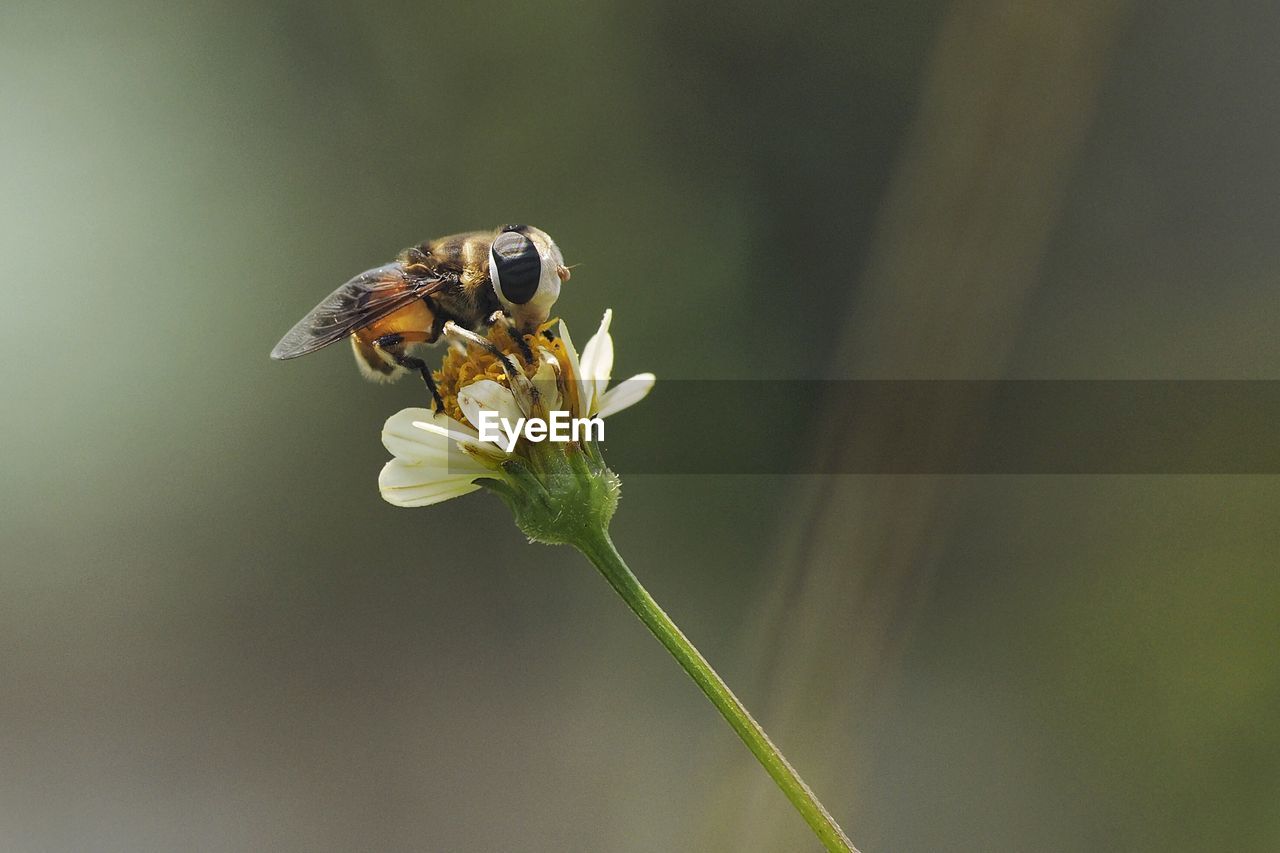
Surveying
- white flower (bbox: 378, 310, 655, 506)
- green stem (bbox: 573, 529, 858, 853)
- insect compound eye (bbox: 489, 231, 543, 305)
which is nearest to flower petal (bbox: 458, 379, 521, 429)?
white flower (bbox: 378, 310, 655, 506)

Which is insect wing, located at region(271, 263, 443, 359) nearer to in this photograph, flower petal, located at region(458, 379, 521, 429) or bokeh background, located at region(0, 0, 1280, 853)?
flower petal, located at region(458, 379, 521, 429)

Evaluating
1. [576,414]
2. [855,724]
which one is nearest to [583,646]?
[855,724]

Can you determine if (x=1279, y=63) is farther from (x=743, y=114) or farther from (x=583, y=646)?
(x=583, y=646)

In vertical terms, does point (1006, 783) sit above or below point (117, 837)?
above

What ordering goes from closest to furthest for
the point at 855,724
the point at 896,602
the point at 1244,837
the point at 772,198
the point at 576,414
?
the point at 576,414 → the point at 1244,837 → the point at 896,602 → the point at 855,724 → the point at 772,198

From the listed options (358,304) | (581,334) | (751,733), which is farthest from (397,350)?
(581,334)

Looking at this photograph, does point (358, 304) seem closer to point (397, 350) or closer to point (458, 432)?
point (397, 350)
